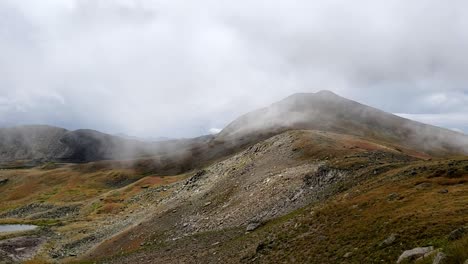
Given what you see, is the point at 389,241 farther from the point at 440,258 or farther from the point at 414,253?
the point at 440,258

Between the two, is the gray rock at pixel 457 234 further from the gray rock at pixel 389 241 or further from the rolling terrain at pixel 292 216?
the gray rock at pixel 389 241

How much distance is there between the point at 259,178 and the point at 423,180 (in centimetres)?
3055

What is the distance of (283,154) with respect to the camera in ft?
253

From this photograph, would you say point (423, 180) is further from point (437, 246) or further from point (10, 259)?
point (10, 259)

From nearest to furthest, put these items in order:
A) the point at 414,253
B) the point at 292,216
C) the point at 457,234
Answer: the point at 457,234 < the point at 414,253 < the point at 292,216

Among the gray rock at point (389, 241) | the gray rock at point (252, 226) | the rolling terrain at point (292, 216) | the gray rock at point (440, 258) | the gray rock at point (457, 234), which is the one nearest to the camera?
the gray rock at point (440, 258)

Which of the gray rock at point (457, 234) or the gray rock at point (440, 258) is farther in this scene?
the gray rock at point (457, 234)

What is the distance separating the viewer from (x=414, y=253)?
2331 cm

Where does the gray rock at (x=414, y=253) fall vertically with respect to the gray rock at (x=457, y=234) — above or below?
below

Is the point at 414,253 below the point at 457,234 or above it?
below

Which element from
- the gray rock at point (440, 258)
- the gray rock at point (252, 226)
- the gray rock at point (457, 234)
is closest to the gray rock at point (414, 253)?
the gray rock at point (457, 234)

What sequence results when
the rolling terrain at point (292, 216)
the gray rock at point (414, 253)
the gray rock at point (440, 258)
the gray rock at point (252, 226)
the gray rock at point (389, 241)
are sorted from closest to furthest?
the gray rock at point (440, 258) < the gray rock at point (414, 253) < the gray rock at point (389, 241) < the rolling terrain at point (292, 216) < the gray rock at point (252, 226)

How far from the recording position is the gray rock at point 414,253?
75.4 feet

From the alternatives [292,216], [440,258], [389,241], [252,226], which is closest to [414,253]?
[389,241]
